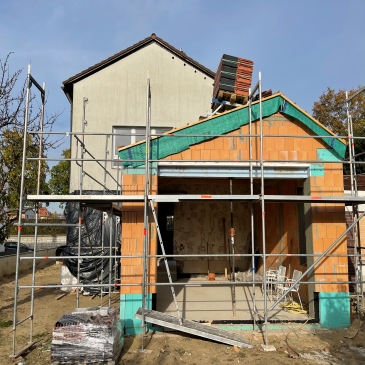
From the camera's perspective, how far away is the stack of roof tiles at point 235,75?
8625mm

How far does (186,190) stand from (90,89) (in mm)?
6675

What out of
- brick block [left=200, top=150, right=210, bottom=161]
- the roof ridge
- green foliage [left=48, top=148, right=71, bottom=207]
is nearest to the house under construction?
brick block [left=200, top=150, right=210, bottom=161]

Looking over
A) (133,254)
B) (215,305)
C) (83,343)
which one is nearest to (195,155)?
(133,254)

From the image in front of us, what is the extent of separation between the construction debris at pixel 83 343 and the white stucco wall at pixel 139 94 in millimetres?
8991

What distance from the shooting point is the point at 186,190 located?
11609mm

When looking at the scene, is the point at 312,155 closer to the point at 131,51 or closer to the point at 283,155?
the point at 283,155

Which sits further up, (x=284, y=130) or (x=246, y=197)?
(x=284, y=130)

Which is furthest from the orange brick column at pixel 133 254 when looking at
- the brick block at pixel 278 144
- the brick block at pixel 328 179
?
the brick block at pixel 328 179

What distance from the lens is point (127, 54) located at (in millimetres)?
15008

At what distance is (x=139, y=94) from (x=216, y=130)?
8.35m

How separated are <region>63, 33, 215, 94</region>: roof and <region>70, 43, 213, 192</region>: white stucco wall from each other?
6.0 inches

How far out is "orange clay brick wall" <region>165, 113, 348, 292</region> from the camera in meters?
6.98

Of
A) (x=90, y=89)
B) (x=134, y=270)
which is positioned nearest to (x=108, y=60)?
(x=90, y=89)

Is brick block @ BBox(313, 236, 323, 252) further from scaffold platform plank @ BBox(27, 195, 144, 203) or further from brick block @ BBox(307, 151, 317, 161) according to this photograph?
scaffold platform plank @ BBox(27, 195, 144, 203)
